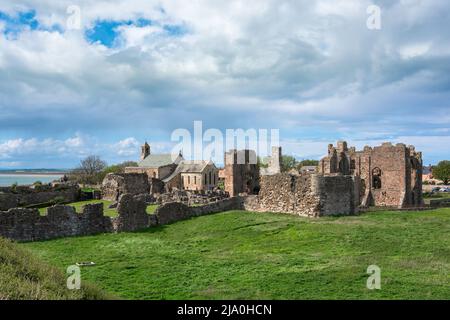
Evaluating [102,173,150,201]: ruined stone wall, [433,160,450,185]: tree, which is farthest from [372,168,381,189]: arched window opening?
[433,160,450,185]: tree

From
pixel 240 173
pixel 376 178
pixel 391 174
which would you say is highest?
pixel 240 173

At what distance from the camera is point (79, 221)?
2342cm

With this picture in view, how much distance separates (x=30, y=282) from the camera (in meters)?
8.38

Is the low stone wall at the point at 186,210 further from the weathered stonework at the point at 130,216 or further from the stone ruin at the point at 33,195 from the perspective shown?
the stone ruin at the point at 33,195

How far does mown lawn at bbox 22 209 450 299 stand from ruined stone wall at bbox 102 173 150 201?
87.6ft

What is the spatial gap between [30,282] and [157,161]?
3304 inches

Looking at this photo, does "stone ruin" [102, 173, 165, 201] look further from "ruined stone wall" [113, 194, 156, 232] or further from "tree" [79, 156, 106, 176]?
"tree" [79, 156, 106, 176]

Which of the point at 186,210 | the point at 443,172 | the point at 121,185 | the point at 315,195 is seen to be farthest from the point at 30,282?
the point at 443,172

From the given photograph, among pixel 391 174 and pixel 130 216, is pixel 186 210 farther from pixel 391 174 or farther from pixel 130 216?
pixel 391 174

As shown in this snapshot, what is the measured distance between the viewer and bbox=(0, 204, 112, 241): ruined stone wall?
2177cm

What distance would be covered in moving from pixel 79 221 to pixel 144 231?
3.63 meters

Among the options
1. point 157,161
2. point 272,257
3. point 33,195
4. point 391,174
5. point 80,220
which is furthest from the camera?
point 157,161
